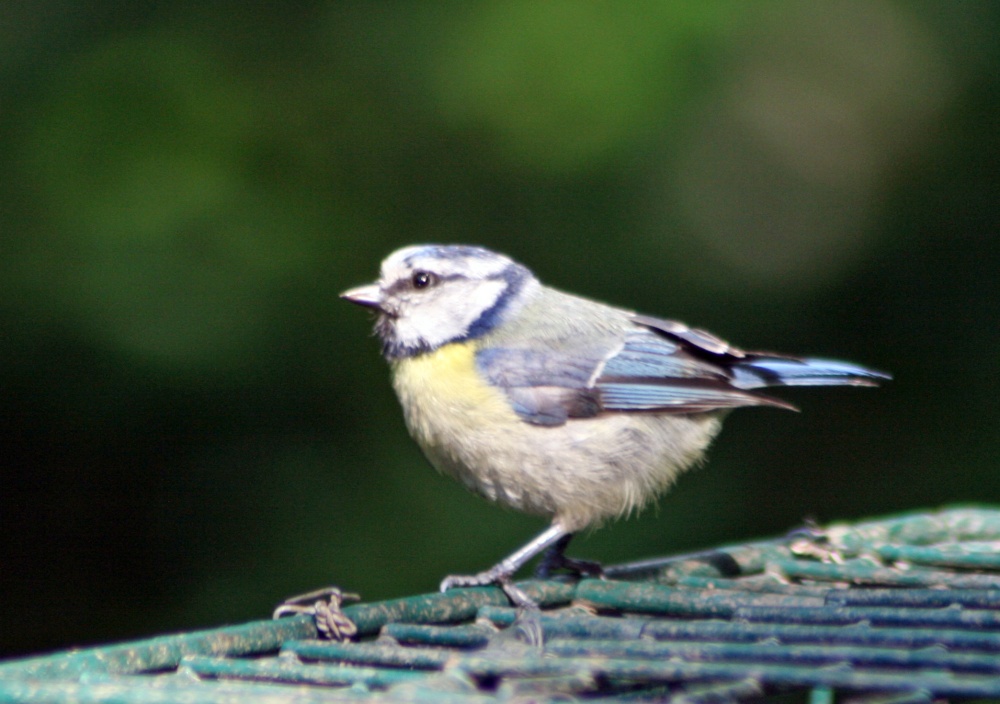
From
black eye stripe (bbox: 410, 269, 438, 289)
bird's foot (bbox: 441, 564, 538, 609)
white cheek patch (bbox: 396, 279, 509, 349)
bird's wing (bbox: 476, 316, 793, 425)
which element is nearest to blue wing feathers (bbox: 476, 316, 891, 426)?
bird's wing (bbox: 476, 316, 793, 425)

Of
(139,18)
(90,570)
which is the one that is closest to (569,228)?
(139,18)

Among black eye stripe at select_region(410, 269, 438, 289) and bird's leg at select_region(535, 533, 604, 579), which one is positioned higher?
black eye stripe at select_region(410, 269, 438, 289)

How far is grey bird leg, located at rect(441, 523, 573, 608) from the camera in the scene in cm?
211

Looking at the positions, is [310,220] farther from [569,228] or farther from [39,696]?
[39,696]

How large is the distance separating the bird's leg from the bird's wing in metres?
0.31

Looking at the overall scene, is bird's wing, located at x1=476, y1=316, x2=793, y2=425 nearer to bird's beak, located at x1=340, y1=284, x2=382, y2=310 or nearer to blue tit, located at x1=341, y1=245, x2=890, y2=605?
blue tit, located at x1=341, y1=245, x2=890, y2=605

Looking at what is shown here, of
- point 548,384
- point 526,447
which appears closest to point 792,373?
point 548,384

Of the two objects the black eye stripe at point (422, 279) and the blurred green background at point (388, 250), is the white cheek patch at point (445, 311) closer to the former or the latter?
the black eye stripe at point (422, 279)

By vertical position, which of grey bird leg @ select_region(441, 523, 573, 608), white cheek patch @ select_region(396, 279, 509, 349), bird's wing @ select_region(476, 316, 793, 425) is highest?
white cheek patch @ select_region(396, 279, 509, 349)

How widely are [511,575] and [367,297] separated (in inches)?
31.9

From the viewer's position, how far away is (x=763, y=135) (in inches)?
187

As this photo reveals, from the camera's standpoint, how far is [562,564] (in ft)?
8.55

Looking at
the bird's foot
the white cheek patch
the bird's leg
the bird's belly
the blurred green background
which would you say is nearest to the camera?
the bird's foot

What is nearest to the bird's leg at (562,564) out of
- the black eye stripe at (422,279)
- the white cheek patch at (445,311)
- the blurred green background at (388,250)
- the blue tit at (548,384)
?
the blue tit at (548,384)
